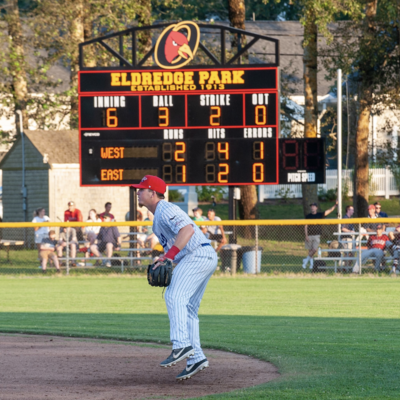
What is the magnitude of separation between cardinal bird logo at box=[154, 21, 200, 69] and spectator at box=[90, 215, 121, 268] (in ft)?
13.4

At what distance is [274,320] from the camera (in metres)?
11.4

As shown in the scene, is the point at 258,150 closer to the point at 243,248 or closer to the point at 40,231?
the point at 243,248

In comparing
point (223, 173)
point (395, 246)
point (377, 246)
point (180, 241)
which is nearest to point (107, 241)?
point (223, 173)

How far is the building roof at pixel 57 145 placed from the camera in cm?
2784

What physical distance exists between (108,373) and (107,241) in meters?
12.3

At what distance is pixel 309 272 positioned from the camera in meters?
19.1

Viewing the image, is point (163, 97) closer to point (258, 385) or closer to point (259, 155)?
point (259, 155)

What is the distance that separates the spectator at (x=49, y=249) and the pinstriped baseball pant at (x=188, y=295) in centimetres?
1315

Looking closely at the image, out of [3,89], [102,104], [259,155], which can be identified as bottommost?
[259,155]

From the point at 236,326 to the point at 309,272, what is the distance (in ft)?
28.4

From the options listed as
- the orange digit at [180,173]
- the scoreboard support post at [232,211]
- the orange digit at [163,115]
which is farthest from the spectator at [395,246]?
the orange digit at [163,115]

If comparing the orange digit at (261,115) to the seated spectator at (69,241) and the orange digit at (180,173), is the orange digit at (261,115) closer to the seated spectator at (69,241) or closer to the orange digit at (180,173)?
the orange digit at (180,173)

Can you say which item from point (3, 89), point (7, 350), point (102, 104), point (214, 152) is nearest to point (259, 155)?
point (214, 152)

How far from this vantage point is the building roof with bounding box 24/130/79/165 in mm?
27844
